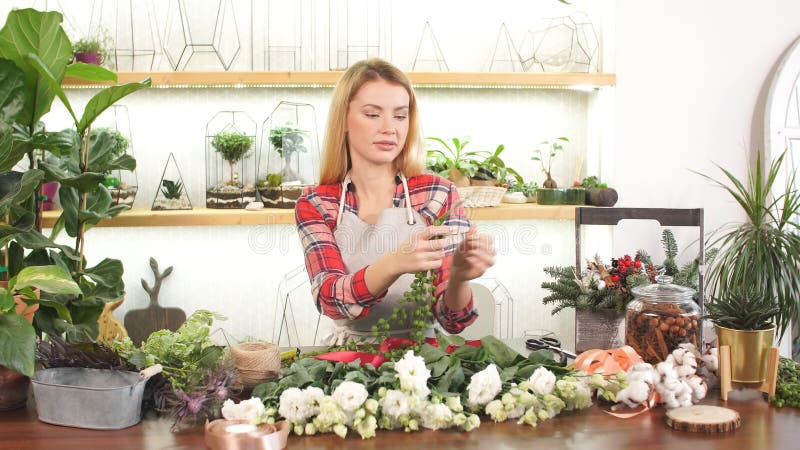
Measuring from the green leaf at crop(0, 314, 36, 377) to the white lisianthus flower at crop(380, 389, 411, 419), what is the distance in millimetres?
651

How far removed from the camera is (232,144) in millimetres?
3486

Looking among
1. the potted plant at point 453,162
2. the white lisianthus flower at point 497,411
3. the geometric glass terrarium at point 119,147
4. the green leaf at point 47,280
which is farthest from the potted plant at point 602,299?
the geometric glass terrarium at point 119,147

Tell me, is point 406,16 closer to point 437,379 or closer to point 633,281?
point 633,281

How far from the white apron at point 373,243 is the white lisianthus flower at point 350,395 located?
776mm

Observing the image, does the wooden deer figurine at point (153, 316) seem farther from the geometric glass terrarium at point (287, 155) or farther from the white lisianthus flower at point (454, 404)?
the white lisianthus flower at point (454, 404)

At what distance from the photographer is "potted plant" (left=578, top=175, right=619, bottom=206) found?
11.1ft

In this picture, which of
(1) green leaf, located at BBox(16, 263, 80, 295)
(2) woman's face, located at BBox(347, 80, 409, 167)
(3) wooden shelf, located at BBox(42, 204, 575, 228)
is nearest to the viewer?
(1) green leaf, located at BBox(16, 263, 80, 295)

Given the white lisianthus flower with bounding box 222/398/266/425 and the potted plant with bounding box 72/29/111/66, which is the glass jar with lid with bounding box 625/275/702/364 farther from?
the potted plant with bounding box 72/29/111/66

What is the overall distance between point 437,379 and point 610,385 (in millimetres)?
344

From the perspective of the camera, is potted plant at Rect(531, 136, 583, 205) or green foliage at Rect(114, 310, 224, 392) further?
potted plant at Rect(531, 136, 583, 205)

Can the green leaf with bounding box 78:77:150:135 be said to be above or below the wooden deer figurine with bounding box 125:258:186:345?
above

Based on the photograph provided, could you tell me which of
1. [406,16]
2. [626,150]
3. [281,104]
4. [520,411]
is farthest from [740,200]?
[520,411]

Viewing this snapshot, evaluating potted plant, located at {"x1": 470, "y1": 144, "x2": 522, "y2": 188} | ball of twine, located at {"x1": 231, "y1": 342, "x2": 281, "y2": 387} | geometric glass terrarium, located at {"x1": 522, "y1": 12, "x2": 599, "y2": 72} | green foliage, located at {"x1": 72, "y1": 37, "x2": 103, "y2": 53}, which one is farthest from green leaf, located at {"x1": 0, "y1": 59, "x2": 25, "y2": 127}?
geometric glass terrarium, located at {"x1": 522, "y1": 12, "x2": 599, "y2": 72}

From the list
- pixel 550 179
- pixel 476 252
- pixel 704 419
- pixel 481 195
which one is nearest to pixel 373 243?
pixel 476 252
